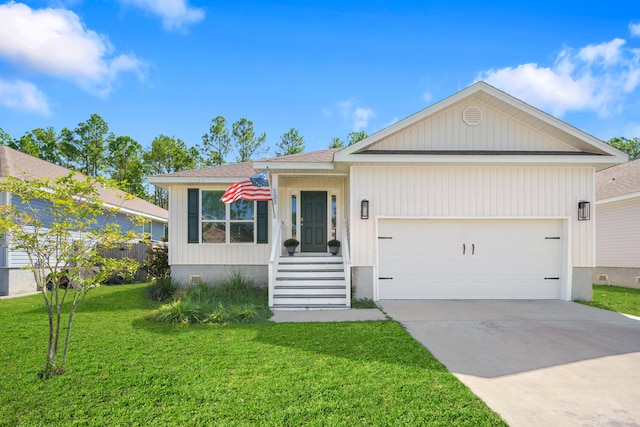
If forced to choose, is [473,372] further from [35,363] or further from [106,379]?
[35,363]

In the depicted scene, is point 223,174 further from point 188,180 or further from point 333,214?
point 333,214

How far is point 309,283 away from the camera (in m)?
8.55

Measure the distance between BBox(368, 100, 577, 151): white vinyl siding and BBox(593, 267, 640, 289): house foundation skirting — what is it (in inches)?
253

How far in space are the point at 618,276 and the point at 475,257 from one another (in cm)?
758

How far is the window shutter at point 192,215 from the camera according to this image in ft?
34.7

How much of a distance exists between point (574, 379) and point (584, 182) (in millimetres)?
6480

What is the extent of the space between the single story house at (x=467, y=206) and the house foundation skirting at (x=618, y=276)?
16.2ft

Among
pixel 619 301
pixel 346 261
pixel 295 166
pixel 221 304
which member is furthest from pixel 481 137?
pixel 221 304

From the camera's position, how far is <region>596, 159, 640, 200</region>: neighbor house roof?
1198cm

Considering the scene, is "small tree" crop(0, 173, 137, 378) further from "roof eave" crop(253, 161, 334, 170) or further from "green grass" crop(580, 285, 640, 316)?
"green grass" crop(580, 285, 640, 316)

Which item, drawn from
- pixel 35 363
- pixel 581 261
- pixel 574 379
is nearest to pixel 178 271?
pixel 35 363

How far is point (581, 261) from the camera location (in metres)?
8.75

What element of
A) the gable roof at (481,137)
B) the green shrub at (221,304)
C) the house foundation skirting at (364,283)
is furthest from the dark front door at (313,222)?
the gable roof at (481,137)

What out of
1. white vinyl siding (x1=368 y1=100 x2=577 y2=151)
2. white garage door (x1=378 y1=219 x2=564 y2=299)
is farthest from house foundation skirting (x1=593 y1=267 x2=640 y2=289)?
white vinyl siding (x1=368 y1=100 x2=577 y2=151)
